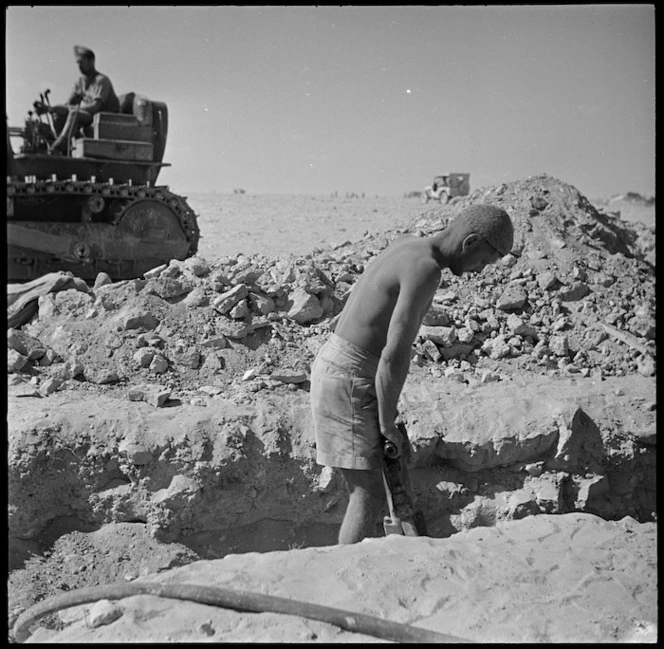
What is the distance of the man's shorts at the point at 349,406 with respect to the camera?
3.66 metres

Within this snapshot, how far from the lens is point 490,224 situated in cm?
361

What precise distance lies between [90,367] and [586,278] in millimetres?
4706

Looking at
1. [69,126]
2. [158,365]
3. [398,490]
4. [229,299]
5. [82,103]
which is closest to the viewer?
[398,490]

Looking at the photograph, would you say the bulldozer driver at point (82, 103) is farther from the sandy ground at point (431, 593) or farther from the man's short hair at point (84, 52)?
the sandy ground at point (431, 593)

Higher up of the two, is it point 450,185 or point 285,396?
point 450,185

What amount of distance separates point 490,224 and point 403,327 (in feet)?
2.17

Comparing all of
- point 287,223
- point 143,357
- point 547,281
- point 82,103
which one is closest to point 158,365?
point 143,357

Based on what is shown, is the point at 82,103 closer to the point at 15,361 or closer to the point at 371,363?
the point at 15,361

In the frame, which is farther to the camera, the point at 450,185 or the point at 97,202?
the point at 450,185

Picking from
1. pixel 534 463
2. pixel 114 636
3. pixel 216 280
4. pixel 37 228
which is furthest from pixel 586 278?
pixel 37 228

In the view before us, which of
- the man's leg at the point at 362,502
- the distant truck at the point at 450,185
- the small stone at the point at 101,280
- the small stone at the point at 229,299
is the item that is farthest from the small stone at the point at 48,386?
the distant truck at the point at 450,185

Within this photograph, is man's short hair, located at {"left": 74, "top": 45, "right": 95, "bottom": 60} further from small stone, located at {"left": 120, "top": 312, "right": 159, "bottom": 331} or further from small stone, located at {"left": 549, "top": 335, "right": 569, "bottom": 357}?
small stone, located at {"left": 549, "top": 335, "right": 569, "bottom": 357}

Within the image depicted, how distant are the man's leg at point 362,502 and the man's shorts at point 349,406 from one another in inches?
3.3

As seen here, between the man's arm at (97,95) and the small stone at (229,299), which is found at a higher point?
the man's arm at (97,95)
